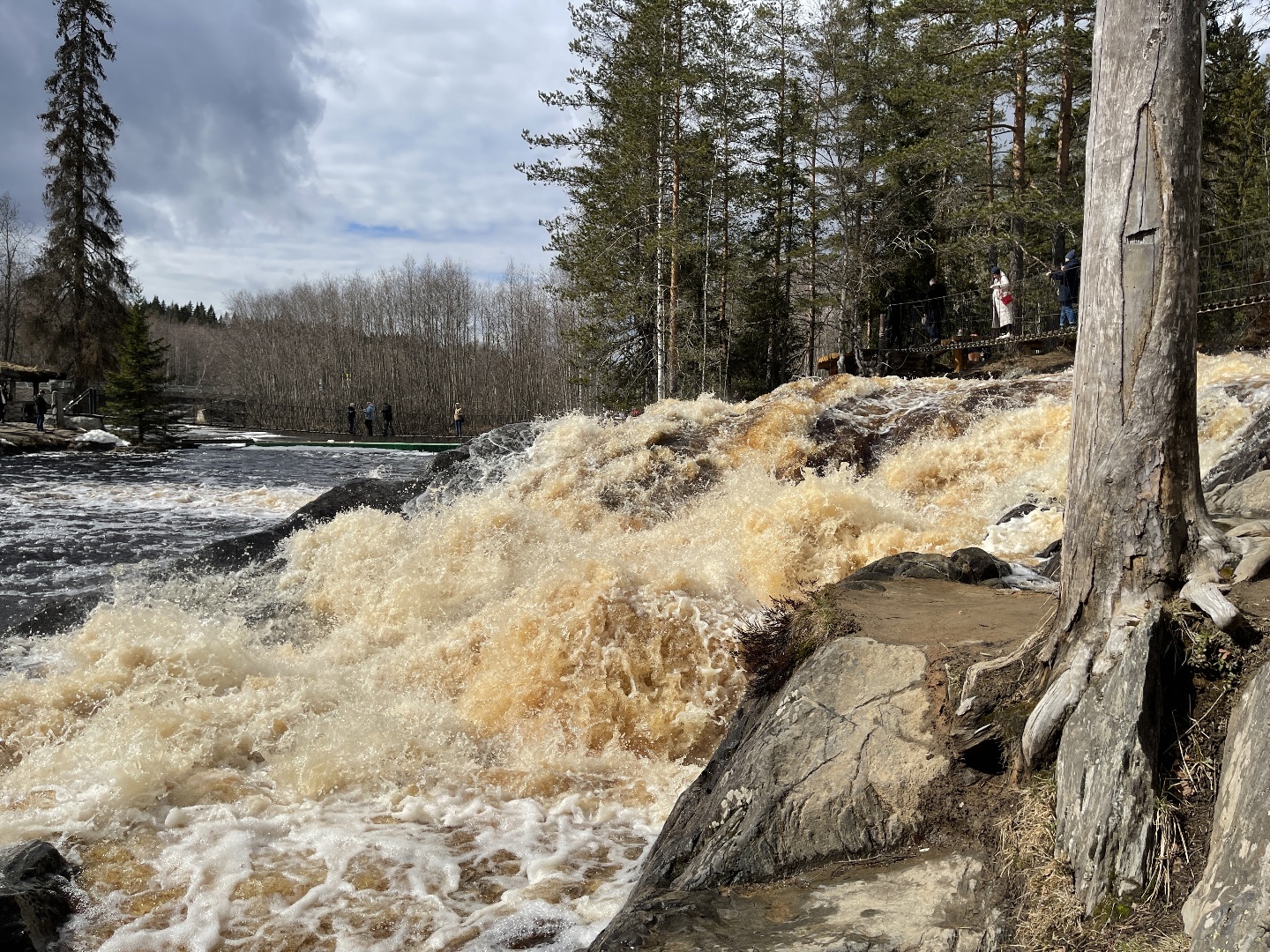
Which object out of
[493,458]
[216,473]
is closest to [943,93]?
[493,458]

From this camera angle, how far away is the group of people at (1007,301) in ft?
47.8

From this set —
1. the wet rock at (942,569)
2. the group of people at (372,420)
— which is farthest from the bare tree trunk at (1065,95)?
the group of people at (372,420)

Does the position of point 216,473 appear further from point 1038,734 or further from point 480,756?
point 1038,734

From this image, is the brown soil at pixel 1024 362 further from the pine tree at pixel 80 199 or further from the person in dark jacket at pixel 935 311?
the pine tree at pixel 80 199

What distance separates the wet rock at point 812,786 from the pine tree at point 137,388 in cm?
3507

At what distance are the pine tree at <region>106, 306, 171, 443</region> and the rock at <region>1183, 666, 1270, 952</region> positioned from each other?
36.8 meters

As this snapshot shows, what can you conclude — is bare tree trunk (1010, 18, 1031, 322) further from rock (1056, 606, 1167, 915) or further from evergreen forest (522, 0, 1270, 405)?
rock (1056, 606, 1167, 915)

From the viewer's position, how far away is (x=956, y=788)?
329cm

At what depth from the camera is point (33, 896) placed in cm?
403

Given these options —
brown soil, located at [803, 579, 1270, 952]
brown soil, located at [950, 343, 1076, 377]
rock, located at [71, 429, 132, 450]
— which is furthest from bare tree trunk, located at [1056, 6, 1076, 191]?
rock, located at [71, 429, 132, 450]

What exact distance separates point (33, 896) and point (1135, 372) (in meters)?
5.54

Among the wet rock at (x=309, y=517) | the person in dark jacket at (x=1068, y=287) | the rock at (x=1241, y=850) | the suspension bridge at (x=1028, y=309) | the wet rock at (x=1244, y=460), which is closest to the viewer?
the rock at (x=1241, y=850)

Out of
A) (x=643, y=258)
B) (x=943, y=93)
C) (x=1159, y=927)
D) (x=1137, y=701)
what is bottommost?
(x=1159, y=927)

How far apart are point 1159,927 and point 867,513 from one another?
6.05 m
